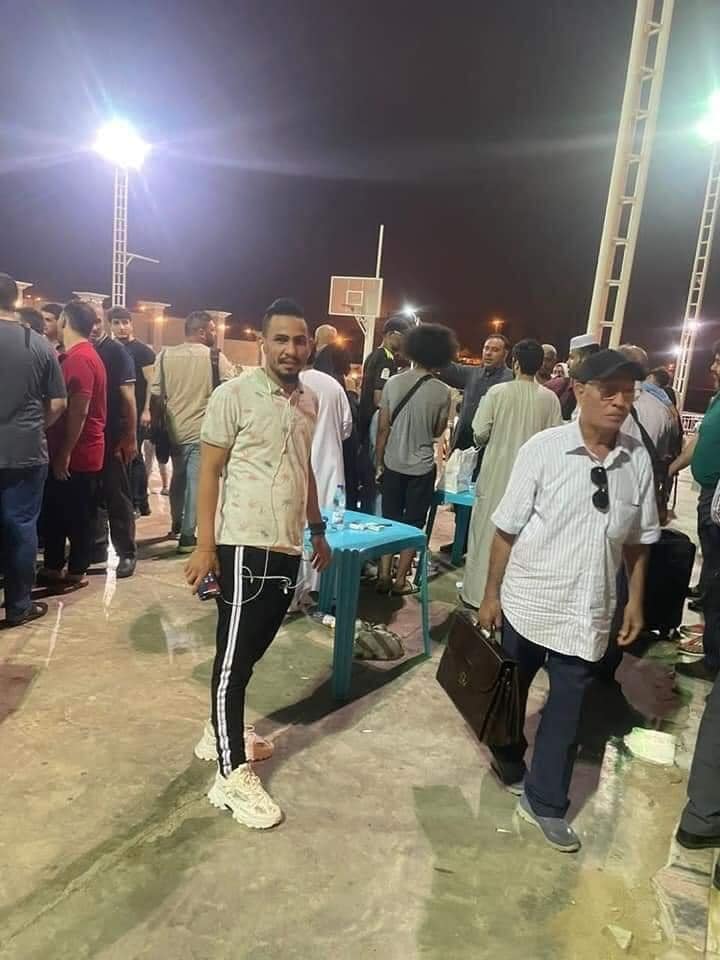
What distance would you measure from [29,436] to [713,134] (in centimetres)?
1324

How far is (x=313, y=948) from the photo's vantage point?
1895 mm

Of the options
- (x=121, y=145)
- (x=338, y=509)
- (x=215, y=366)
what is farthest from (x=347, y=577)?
(x=121, y=145)

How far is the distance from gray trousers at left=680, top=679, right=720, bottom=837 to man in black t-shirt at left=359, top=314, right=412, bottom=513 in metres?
3.29

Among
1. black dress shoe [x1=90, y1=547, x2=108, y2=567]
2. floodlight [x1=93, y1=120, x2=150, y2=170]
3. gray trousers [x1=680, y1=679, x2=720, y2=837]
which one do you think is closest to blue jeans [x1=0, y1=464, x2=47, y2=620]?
black dress shoe [x1=90, y1=547, x2=108, y2=567]

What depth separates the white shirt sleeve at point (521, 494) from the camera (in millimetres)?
2396

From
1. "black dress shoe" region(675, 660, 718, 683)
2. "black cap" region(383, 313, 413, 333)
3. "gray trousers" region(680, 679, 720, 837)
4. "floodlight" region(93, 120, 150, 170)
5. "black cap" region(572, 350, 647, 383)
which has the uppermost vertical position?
"floodlight" region(93, 120, 150, 170)

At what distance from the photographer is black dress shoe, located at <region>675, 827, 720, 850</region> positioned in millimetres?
2432

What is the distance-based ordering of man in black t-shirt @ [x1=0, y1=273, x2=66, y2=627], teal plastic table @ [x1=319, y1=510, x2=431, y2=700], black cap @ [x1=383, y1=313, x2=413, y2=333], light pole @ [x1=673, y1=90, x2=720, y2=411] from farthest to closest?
light pole @ [x1=673, y1=90, x2=720, y2=411]
black cap @ [x1=383, y1=313, x2=413, y2=333]
man in black t-shirt @ [x1=0, y1=273, x2=66, y2=627]
teal plastic table @ [x1=319, y1=510, x2=431, y2=700]

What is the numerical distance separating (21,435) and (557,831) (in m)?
3.31

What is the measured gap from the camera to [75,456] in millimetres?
4449

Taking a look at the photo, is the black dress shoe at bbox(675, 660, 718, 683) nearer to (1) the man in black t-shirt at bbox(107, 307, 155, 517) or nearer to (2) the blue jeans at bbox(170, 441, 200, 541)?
(2) the blue jeans at bbox(170, 441, 200, 541)

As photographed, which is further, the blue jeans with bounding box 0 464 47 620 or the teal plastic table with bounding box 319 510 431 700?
the blue jeans with bounding box 0 464 47 620

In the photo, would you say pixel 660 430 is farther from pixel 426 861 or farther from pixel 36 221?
pixel 36 221

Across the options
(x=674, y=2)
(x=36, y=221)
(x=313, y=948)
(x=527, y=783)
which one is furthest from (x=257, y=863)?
(x=36, y=221)
